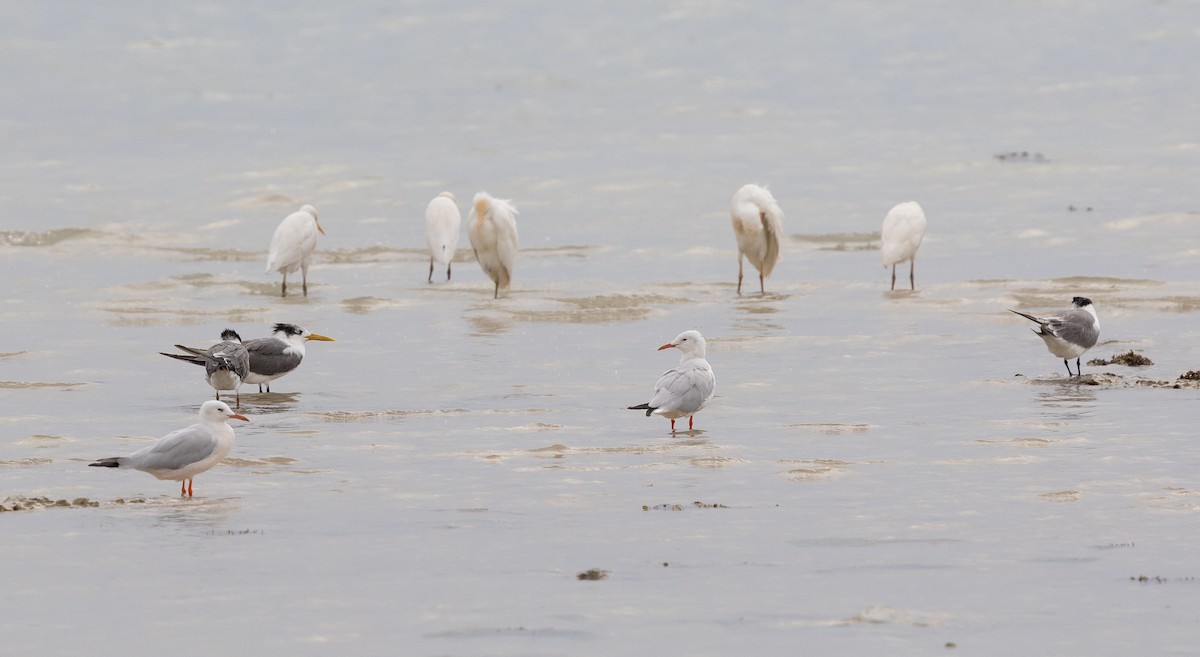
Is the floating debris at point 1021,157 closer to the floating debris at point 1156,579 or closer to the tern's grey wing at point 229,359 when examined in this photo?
the tern's grey wing at point 229,359

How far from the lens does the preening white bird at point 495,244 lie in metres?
24.1

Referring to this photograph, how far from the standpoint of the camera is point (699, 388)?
13203 millimetres

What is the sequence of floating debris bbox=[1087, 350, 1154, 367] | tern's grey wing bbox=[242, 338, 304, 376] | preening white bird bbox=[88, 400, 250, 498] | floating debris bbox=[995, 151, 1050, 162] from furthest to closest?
floating debris bbox=[995, 151, 1050, 162]
floating debris bbox=[1087, 350, 1154, 367]
tern's grey wing bbox=[242, 338, 304, 376]
preening white bird bbox=[88, 400, 250, 498]

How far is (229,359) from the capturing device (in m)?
14.8

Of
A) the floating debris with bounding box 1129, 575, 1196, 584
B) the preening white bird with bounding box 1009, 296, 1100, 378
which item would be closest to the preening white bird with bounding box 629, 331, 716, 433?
the preening white bird with bounding box 1009, 296, 1100, 378

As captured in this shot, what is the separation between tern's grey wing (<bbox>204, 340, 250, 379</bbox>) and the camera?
1475cm

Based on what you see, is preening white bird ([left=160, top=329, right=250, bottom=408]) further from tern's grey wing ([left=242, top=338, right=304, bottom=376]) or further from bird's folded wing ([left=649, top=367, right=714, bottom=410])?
bird's folded wing ([left=649, top=367, right=714, bottom=410])

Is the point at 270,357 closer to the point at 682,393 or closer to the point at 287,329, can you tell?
the point at 287,329

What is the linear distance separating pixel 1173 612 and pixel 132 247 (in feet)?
79.8

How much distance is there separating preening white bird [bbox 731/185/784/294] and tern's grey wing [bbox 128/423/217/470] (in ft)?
47.1

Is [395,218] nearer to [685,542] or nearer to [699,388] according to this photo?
[699,388]

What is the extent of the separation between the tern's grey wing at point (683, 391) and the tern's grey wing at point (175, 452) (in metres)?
3.57

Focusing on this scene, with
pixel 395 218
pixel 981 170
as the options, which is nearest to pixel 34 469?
pixel 395 218

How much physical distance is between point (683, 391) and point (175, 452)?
3.95 m
